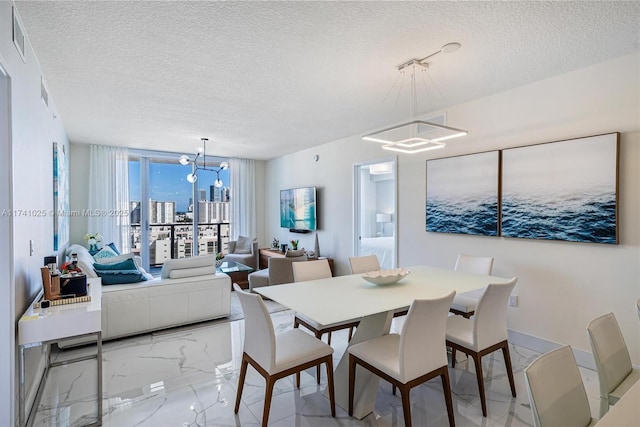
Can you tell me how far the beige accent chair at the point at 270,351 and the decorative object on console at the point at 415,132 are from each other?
157 centimetres

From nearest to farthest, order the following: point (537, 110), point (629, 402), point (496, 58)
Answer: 1. point (629, 402)
2. point (496, 58)
3. point (537, 110)

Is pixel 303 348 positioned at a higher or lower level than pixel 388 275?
lower

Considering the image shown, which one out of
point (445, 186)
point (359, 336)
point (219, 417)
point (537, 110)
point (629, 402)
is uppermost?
point (537, 110)

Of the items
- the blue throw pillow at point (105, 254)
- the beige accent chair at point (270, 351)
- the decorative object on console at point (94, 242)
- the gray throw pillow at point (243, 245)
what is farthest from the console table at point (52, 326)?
the gray throw pillow at point (243, 245)

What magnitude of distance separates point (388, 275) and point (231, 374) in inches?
60.1

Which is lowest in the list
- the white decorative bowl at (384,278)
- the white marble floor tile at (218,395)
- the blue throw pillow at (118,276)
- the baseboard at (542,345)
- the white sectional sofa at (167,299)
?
the white marble floor tile at (218,395)

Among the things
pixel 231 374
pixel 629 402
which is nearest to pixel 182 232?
pixel 231 374

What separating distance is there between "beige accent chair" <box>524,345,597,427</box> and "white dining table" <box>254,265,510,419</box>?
2.94 feet

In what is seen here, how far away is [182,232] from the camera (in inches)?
277

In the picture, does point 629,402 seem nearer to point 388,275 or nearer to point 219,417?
point 388,275

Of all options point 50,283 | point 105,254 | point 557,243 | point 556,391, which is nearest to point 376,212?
point 557,243

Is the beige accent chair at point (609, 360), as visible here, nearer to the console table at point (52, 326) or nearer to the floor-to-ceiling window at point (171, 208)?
the console table at point (52, 326)

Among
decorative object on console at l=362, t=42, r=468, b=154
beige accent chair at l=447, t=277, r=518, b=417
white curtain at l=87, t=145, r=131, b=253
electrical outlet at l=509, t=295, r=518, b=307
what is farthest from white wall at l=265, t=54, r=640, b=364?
white curtain at l=87, t=145, r=131, b=253

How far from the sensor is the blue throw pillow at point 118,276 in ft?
11.5
